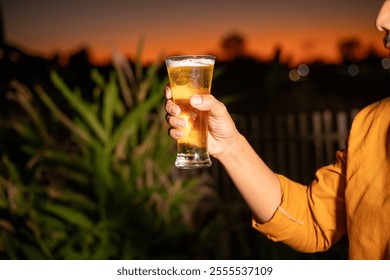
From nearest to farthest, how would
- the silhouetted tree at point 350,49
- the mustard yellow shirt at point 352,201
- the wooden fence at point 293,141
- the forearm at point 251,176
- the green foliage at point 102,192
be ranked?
the mustard yellow shirt at point 352,201 < the forearm at point 251,176 < the green foliage at point 102,192 < the wooden fence at point 293,141 < the silhouetted tree at point 350,49

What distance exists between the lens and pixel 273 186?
66.5 inches

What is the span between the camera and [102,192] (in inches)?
140

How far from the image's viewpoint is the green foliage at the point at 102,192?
140 inches

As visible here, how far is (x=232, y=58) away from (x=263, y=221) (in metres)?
15.7

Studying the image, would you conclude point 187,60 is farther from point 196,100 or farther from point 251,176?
point 251,176

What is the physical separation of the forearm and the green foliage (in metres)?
→ 1.89

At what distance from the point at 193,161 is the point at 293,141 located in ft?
20.4

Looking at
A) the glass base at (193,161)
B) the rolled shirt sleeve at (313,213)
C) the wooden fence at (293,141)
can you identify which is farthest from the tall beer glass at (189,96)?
the wooden fence at (293,141)

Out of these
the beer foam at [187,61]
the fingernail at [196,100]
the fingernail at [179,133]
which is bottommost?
the fingernail at [179,133]

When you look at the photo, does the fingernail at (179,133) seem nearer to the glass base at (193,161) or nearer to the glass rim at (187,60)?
the glass base at (193,161)

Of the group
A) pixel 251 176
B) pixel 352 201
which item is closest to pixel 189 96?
pixel 251 176

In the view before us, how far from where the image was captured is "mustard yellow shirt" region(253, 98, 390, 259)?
1.47 meters

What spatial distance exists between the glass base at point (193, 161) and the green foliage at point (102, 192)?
1.95m
